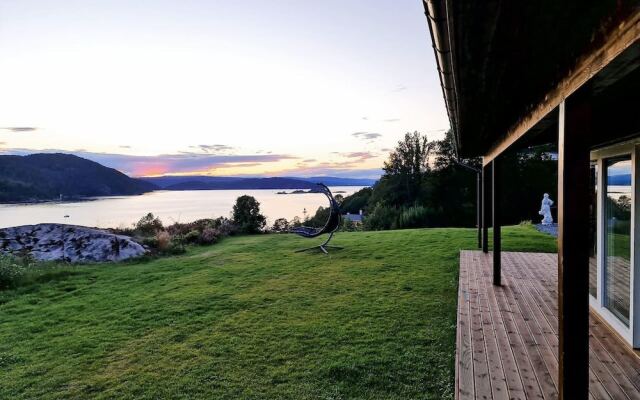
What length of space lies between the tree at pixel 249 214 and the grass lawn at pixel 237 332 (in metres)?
5.82

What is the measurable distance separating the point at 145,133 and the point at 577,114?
591 inches

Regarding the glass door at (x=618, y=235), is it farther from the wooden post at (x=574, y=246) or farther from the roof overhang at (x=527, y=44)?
the wooden post at (x=574, y=246)

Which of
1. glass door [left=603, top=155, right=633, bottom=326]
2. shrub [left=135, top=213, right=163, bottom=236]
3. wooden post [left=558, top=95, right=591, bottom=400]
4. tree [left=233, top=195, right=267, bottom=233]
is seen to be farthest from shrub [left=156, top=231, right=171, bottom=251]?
wooden post [left=558, top=95, right=591, bottom=400]

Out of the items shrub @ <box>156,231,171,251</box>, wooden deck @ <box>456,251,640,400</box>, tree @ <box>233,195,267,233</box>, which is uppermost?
tree @ <box>233,195,267,233</box>

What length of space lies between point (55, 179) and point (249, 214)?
7.90m

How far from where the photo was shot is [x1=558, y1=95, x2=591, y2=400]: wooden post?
63.7 inches

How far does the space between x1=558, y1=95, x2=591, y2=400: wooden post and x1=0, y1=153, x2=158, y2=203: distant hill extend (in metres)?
15.5

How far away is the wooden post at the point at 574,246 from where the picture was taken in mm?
1617

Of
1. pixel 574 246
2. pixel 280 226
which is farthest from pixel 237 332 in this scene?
pixel 280 226

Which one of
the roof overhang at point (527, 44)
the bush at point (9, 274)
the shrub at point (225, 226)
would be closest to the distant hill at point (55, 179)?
the shrub at point (225, 226)

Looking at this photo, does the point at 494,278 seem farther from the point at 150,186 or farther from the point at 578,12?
the point at 150,186

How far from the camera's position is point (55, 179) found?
14.7 meters

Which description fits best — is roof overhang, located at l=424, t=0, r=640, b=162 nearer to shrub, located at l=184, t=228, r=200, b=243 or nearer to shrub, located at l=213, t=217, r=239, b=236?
shrub, located at l=184, t=228, r=200, b=243

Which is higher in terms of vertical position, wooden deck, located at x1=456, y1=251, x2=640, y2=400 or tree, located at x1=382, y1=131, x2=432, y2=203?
tree, located at x1=382, y1=131, x2=432, y2=203
